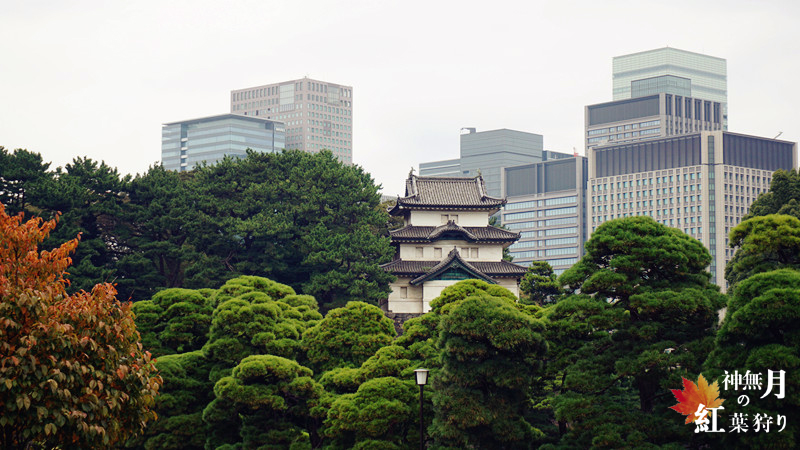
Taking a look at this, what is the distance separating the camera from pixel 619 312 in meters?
26.6

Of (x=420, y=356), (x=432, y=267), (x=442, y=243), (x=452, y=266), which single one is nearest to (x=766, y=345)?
(x=420, y=356)

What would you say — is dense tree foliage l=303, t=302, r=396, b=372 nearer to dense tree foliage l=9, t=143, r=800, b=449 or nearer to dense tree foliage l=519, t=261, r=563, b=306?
dense tree foliage l=9, t=143, r=800, b=449

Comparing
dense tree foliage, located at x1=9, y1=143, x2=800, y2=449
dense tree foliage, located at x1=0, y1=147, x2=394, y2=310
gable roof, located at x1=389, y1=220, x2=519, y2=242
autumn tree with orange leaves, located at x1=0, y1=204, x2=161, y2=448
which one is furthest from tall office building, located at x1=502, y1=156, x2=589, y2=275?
autumn tree with orange leaves, located at x1=0, y1=204, x2=161, y2=448

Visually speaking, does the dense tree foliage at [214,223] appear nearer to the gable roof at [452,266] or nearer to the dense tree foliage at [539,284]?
the gable roof at [452,266]

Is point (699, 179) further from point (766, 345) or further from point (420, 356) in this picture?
point (766, 345)

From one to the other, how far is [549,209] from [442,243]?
126m

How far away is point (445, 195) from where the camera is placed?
62.8 m

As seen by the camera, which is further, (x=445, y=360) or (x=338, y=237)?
(x=338, y=237)

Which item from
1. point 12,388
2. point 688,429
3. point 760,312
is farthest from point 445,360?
point 12,388

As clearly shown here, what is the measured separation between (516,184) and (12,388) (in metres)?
179

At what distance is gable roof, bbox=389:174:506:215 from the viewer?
61.1m

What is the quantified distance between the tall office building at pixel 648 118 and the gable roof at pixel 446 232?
400 feet

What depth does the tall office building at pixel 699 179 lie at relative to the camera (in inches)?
5886

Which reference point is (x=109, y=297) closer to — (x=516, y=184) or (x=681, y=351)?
(x=681, y=351)
